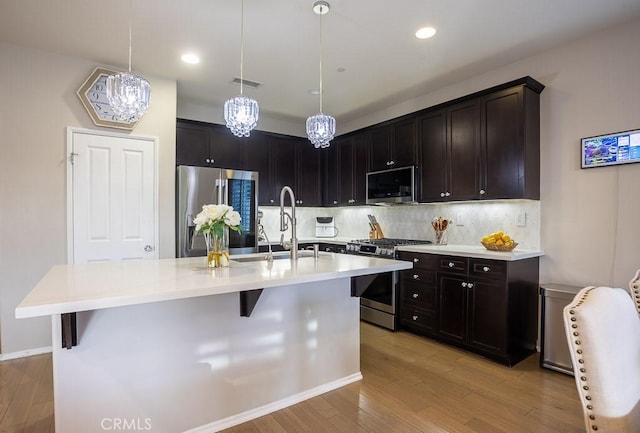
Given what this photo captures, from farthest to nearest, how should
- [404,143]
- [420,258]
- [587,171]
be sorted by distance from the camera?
[404,143]
[420,258]
[587,171]

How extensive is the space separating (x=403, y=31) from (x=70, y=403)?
3.22 meters

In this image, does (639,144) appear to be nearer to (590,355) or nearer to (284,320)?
(590,355)

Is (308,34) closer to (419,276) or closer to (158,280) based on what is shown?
(158,280)

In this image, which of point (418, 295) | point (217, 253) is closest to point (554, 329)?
point (418, 295)

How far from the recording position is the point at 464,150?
3.46 meters

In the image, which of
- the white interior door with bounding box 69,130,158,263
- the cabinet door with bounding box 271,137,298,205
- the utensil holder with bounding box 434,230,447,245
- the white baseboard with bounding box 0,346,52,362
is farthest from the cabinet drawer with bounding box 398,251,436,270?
the white baseboard with bounding box 0,346,52,362

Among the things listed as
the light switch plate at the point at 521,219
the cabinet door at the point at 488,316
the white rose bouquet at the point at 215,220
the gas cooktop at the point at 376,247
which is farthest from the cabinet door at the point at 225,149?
the light switch plate at the point at 521,219

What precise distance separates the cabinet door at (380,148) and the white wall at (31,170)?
3158 mm

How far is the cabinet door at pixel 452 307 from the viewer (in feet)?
10.5

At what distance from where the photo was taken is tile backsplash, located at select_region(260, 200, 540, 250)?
332cm

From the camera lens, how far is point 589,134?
2889 millimetres

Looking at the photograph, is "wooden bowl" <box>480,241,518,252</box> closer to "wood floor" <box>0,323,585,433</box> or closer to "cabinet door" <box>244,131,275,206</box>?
"wood floor" <box>0,323,585,433</box>

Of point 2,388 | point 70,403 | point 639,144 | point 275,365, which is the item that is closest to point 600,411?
point 275,365

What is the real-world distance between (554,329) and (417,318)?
3.94ft
